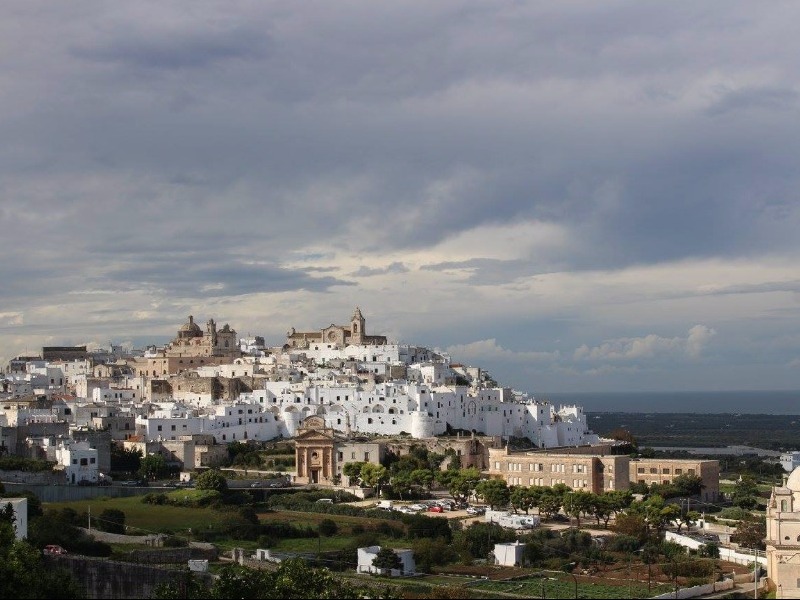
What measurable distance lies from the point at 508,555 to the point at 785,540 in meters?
10.5

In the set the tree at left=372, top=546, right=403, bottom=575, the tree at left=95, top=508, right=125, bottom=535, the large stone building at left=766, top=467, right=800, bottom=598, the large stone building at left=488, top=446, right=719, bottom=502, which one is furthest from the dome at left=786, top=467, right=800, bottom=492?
the tree at left=95, top=508, right=125, bottom=535

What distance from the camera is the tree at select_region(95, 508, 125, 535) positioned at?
46.9 meters

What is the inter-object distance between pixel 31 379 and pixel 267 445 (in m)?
24.7

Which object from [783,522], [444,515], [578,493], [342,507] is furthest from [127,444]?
[783,522]

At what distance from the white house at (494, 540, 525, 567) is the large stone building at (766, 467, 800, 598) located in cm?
922

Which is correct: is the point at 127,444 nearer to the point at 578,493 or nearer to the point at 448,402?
the point at 448,402

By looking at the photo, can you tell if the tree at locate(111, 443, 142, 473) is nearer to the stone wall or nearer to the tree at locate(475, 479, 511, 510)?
the tree at locate(475, 479, 511, 510)

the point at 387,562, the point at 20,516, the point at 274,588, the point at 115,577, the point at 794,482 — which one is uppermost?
the point at 794,482

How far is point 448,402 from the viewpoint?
73.7 metres

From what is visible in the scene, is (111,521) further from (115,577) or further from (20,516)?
(115,577)

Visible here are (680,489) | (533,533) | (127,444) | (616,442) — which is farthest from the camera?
(616,442)

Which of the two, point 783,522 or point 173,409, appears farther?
point 173,409

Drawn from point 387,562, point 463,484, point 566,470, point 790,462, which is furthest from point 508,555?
point 790,462

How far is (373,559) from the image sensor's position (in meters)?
43.5
